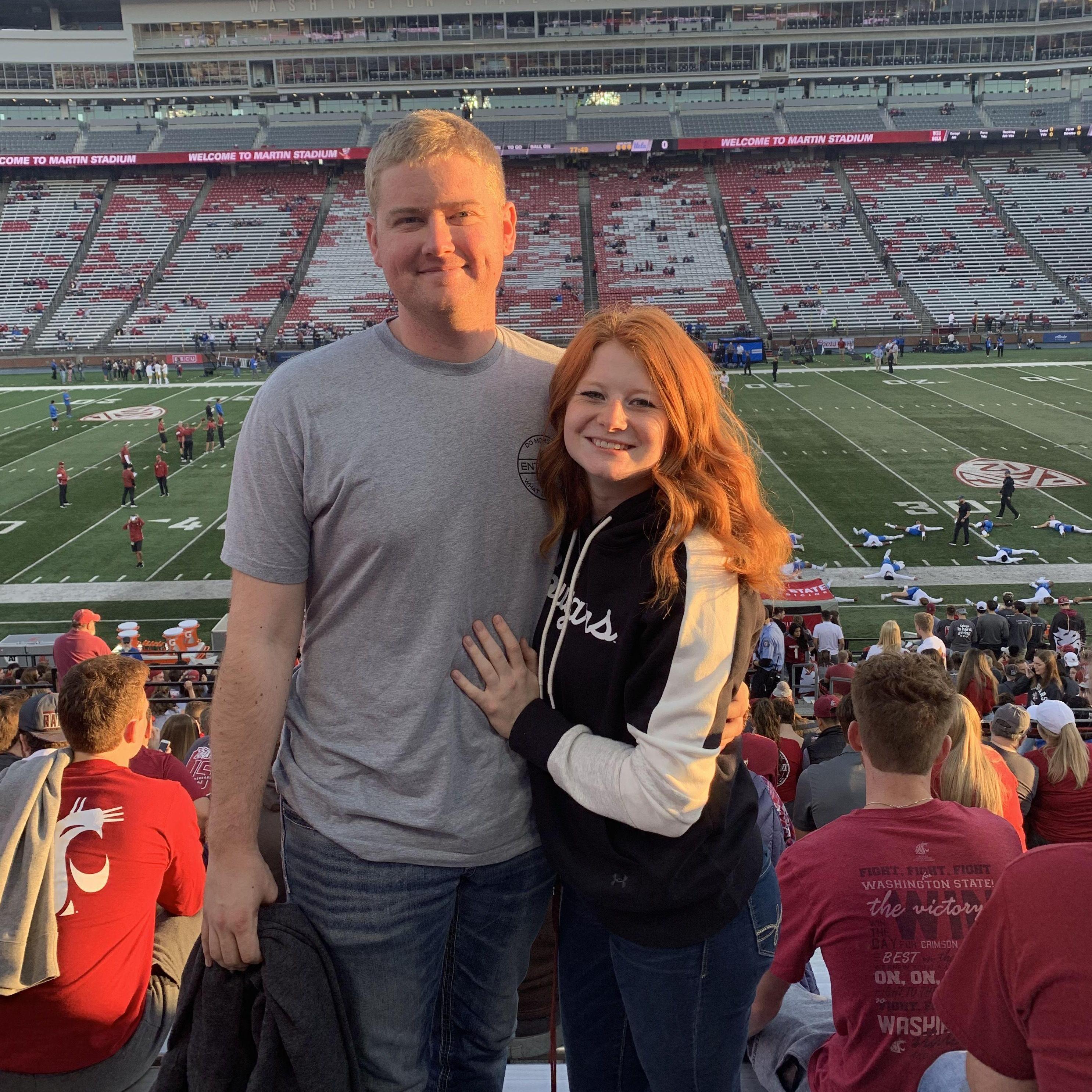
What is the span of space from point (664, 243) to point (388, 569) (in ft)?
167

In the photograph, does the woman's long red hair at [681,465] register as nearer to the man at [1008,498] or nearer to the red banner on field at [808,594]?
the red banner on field at [808,594]

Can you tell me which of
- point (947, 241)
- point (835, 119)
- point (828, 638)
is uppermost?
point (835, 119)

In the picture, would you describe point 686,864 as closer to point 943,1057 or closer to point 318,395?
point 943,1057

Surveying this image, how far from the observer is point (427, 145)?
2092 millimetres

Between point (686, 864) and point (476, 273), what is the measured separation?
133 centimetres

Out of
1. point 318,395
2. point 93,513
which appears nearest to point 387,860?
point 318,395

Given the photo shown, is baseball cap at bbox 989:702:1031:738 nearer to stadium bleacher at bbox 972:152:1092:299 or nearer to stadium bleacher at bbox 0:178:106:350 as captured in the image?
stadium bleacher at bbox 972:152:1092:299

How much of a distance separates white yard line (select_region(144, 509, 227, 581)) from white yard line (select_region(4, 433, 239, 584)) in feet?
0.54

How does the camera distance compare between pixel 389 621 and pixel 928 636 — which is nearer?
pixel 389 621

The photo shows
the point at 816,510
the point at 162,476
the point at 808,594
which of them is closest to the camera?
the point at 808,594

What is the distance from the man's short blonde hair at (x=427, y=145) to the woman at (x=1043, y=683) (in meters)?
8.31

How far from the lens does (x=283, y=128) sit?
2318 inches

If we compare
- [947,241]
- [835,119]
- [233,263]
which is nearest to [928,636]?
[947,241]

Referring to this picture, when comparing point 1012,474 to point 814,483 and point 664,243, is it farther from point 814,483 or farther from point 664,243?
point 664,243
